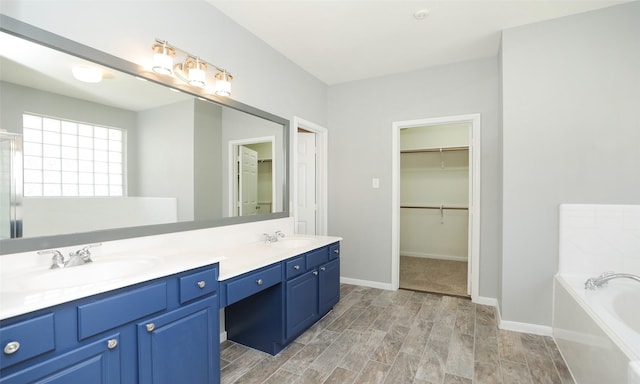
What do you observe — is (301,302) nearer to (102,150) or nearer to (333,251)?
(333,251)

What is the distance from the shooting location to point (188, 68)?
1980 mm

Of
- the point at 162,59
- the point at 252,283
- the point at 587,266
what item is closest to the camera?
the point at 162,59

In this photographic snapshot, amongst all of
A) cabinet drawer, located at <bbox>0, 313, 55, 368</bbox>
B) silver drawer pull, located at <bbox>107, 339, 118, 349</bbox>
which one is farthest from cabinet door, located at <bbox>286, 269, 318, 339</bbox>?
cabinet drawer, located at <bbox>0, 313, 55, 368</bbox>

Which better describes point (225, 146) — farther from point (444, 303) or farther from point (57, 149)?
point (444, 303)

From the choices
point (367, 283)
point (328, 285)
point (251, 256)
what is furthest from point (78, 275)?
point (367, 283)

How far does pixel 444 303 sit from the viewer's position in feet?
10.6

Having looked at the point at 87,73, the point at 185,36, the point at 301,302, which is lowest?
the point at 301,302

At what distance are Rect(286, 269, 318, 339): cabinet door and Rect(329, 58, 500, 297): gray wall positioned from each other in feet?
4.50

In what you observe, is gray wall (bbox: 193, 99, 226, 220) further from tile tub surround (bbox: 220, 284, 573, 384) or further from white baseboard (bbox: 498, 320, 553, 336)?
white baseboard (bbox: 498, 320, 553, 336)

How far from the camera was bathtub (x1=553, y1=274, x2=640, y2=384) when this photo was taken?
1.37 meters

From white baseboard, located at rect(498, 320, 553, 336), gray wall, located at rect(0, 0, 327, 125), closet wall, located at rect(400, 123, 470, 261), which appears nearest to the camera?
gray wall, located at rect(0, 0, 327, 125)

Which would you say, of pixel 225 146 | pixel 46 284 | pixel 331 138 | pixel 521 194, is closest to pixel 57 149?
pixel 46 284

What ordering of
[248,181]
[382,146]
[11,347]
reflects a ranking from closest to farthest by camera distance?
1. [11,347]
2. [248,181]
3. [382,146]

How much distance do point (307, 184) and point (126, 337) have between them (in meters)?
2.83
